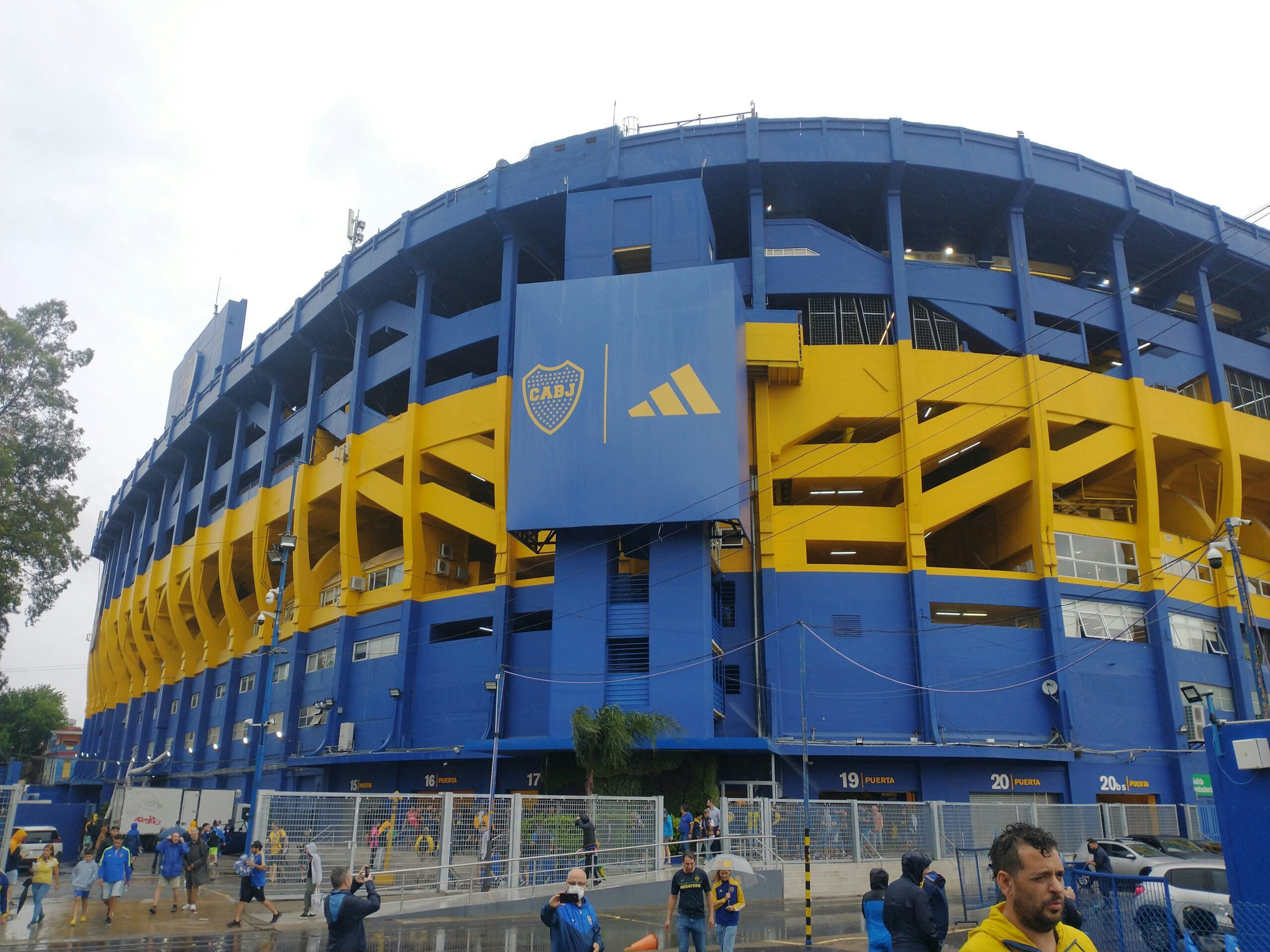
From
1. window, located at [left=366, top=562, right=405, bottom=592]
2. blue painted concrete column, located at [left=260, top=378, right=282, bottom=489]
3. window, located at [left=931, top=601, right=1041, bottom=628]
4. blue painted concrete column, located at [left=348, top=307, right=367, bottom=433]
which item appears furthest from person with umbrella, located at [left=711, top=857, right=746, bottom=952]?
blue painted concrete column, located at [left=260, top=378, right=282, bottom=489]

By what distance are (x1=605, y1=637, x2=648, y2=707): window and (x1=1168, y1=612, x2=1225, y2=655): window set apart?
20578 millimetres

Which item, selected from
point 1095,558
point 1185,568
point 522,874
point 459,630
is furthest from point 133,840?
point 1185,568

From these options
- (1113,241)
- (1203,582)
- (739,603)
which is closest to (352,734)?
(739,603)

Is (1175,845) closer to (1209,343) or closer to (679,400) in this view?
(679,400)

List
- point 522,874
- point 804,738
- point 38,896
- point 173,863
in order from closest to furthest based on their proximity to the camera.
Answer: point 38,896, point 173,863, point 522,874, point 804,738

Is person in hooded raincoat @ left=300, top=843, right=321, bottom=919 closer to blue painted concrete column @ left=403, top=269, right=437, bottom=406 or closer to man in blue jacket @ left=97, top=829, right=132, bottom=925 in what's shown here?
man in blue jacket @ left=97, top=829, right=132, bottom=925

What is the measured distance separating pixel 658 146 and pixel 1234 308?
103ft

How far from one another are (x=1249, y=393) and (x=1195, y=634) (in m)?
13.1

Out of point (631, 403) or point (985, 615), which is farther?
point (985, 615)

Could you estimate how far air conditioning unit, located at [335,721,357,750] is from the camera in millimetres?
39594

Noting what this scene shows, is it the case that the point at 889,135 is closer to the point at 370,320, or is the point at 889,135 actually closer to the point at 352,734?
the point at 370,320

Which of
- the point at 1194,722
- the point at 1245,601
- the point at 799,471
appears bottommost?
the point at 1194,722

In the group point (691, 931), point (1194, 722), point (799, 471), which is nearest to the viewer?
point (691, 931)

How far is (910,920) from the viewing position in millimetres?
7816
